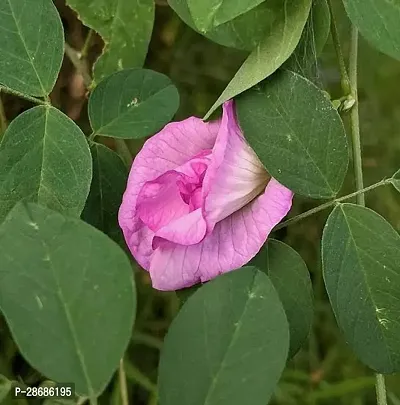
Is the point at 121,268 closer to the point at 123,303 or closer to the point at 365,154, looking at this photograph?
the point at 123,303

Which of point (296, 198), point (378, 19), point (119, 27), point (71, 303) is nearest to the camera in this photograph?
point (71, 303)

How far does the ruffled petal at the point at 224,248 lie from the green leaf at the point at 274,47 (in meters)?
0.06

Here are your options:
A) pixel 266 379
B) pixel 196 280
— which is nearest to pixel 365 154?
pixel 196 280

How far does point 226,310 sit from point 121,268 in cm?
6

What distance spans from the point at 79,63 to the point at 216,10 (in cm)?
31

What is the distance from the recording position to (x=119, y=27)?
692 millimetres

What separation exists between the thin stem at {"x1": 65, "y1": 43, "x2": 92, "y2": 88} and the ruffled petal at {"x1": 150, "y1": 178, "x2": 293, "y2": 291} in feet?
0.89

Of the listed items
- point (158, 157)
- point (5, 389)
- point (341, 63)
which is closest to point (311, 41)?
point (341, 63)

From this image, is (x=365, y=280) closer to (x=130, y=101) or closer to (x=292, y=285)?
(x=292, y=285)

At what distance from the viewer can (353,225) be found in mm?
510

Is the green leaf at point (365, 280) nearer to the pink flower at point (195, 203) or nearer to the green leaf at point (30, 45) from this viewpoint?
the pink flower at point (195, 203)

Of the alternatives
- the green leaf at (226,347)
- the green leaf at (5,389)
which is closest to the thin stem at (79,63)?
the green leaf at (5,389)

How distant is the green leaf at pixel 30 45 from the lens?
52 cm

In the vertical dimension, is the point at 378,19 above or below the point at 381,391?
above
